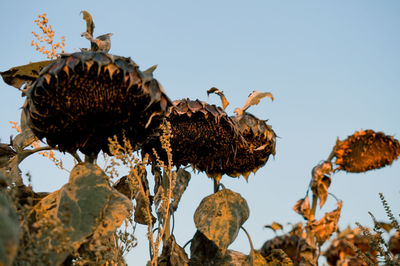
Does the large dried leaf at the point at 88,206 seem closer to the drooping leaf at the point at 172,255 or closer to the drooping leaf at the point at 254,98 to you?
the drooping leaf at the point at 172,255

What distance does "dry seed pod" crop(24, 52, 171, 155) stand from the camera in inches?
62.1

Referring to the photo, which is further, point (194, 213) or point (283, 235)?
point (194, 213)

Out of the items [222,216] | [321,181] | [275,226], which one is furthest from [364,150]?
[222,216]

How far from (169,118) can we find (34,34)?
82 cm

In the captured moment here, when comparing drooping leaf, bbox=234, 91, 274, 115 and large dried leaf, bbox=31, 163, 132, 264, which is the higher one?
drooping leaf, bbox=234, 91, 274, 115

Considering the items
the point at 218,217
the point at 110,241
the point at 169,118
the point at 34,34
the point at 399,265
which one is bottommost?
the point at 399,265

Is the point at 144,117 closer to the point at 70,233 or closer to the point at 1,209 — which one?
the point at 70,233

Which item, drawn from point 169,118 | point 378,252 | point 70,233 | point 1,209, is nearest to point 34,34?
point 169,118

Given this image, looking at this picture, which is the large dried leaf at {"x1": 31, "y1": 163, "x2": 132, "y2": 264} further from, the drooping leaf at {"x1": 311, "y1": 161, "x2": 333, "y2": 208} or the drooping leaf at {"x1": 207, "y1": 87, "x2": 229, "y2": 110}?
the drooping leaf at {"x1": 207, "y1": 87, "x2": 229, "y2": 110}

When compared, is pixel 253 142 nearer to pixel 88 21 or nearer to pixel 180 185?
pixel 180 185

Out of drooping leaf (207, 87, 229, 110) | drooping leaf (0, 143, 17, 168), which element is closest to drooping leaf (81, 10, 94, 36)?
drooping leaf (0, 143, 17, 168)

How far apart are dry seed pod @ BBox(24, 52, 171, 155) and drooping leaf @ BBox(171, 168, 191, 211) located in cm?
67

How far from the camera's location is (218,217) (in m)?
2.15

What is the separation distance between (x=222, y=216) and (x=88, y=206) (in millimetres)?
808
